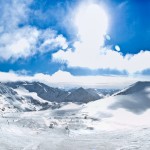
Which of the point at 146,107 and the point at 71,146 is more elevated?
the point at 146,107

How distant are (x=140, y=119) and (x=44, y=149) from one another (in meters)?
107

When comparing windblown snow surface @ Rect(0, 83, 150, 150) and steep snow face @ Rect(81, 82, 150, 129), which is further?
steep snow face @ Rect(81, 82, 150, 129)

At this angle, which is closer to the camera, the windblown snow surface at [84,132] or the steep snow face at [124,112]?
the windblown snow surface at [84,132]

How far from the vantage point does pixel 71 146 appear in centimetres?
5147

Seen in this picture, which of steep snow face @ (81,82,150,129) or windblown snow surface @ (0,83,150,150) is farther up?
steep snow face @ (81,82,150,129)

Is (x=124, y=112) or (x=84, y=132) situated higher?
(x=124, y=112)

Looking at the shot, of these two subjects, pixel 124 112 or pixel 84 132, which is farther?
pixel 124 112

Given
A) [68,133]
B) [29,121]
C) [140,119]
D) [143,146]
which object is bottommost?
[143,146]

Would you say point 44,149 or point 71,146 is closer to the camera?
point 44,149

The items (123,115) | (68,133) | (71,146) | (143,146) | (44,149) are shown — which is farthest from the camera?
(123,115)

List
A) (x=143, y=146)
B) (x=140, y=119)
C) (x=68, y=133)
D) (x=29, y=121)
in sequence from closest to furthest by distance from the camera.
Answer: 1. (x=143, y=146)
2. (x=68, y=133)
3. (x=29, y=121)
4. (x=140, y=119)

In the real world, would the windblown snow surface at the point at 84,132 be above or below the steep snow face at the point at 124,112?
below

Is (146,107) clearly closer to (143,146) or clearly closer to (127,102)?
(127,102)

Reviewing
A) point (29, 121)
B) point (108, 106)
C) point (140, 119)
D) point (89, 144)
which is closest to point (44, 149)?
point (89, 144)
